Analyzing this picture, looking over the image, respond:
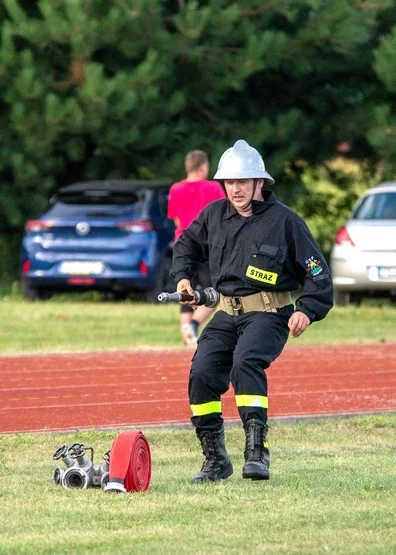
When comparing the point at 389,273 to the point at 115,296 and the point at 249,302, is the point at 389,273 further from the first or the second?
the point at 249,302

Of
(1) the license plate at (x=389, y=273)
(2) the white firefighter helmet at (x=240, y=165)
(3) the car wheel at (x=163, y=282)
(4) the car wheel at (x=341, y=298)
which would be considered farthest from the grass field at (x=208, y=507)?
(4) the car wheel at (x=341, y=298)

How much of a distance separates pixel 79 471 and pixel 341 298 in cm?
1289

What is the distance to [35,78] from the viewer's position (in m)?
21.3

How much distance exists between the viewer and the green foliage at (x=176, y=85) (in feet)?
69.3

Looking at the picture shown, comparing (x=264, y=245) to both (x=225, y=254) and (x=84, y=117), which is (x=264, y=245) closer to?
(x=225, y=254)

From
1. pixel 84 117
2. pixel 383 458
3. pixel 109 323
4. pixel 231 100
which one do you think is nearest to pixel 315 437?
pixel 383 458

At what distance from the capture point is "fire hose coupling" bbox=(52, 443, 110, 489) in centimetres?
762

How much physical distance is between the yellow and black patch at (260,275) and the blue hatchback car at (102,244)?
11.8m

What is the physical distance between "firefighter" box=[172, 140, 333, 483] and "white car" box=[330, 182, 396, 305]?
11.2 meters

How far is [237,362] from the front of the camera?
780cm

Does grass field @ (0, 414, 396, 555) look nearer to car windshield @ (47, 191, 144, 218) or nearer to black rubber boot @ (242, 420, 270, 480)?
black rubber boot @ (242, 420, 270, 480)

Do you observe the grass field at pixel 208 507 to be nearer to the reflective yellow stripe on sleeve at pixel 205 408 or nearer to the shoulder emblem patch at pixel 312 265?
the reflective yellow stripe on sleeve at pixel 205 408

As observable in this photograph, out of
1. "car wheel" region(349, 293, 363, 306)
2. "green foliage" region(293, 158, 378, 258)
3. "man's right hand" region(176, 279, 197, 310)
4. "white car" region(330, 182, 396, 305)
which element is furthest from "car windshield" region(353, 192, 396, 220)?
"man's right hand" region(176, 279, 197, 310)

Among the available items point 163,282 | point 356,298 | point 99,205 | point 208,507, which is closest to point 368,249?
point 356,298
